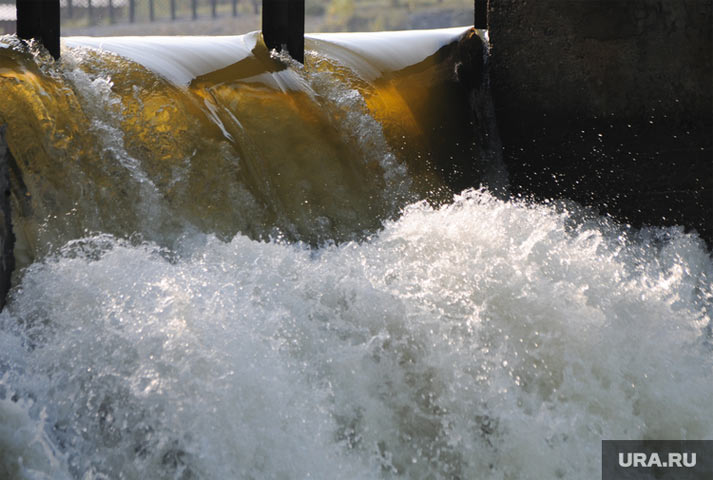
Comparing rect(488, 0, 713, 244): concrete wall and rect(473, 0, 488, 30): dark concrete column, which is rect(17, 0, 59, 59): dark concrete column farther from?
rect(473, 0, 488, 30): dark concrete column

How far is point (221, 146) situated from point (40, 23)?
2.76 ft

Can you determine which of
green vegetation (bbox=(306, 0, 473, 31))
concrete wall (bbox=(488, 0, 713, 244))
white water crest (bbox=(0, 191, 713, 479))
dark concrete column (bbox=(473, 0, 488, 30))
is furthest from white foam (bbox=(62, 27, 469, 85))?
green vegetation (bbox=(306, 0, 473, 31))

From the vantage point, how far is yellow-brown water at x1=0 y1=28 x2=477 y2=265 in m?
2.83

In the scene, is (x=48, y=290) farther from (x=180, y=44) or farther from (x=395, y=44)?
(x=395, y=44)

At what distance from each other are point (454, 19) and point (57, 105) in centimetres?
1436

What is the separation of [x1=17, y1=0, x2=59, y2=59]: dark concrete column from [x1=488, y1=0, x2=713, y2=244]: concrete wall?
2.21 m

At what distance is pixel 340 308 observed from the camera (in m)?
2.52

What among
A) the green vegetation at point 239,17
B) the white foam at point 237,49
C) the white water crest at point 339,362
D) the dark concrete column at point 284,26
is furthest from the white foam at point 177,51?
the green vegetation at point 239,17


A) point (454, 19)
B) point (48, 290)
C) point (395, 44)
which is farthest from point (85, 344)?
point (454, 19)

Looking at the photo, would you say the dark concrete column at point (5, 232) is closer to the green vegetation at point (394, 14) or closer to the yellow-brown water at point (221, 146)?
the yellow-brown water at point (221, 146)

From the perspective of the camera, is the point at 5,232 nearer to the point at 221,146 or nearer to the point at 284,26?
the point at 221,146

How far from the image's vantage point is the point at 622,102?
3.86m

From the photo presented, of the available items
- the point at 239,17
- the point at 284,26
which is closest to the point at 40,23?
the point at 284,26

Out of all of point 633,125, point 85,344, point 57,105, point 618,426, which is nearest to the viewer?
point 85,344
